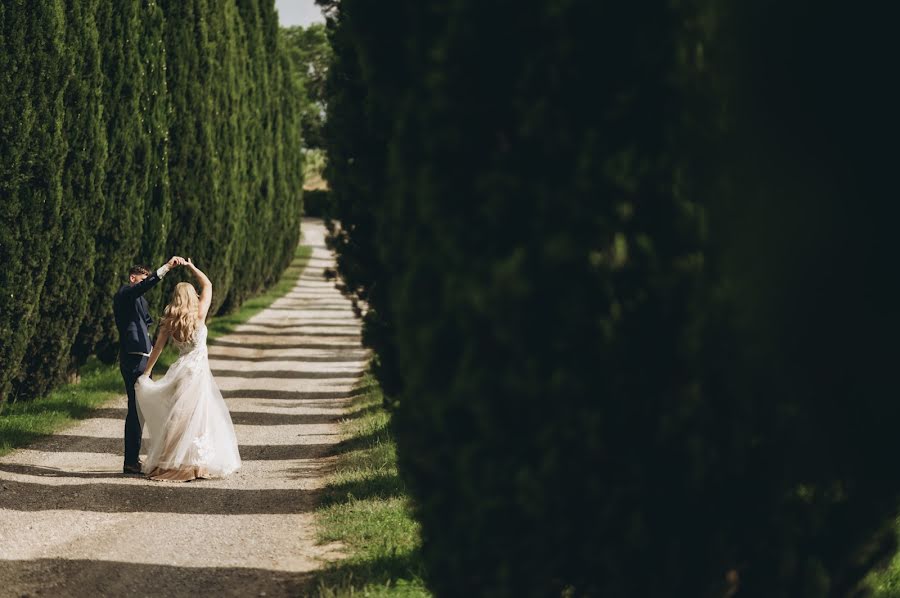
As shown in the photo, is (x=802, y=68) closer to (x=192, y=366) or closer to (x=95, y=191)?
(x=192, y=366)

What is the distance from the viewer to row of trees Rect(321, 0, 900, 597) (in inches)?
151

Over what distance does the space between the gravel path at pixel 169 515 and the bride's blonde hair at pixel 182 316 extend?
4.29ft

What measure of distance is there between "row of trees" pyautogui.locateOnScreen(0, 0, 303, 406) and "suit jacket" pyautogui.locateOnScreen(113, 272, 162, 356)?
2.50m

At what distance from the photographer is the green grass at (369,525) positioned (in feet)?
19.7

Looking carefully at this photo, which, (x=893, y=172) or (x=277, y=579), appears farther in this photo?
(x=277, y=579)

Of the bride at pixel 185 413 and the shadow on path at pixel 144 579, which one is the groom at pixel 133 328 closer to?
the bride at pixel 185 413

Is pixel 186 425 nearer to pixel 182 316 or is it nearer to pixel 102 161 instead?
pixel 182 316

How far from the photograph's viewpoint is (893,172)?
3.00m

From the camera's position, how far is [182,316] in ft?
32.6

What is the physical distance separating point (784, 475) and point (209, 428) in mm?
6634

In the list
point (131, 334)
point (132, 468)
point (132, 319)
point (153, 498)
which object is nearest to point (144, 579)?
point (153, 498)

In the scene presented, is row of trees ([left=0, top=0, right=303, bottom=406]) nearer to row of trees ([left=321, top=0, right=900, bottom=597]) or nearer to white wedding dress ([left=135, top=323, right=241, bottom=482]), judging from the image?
white wedding dress ([left=135, top=323, right=241, bottom=482])

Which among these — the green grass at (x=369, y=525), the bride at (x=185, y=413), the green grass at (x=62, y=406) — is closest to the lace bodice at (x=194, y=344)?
the bride at (x=185, y=413)

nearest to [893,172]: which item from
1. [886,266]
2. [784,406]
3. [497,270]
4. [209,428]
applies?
[886,266]
